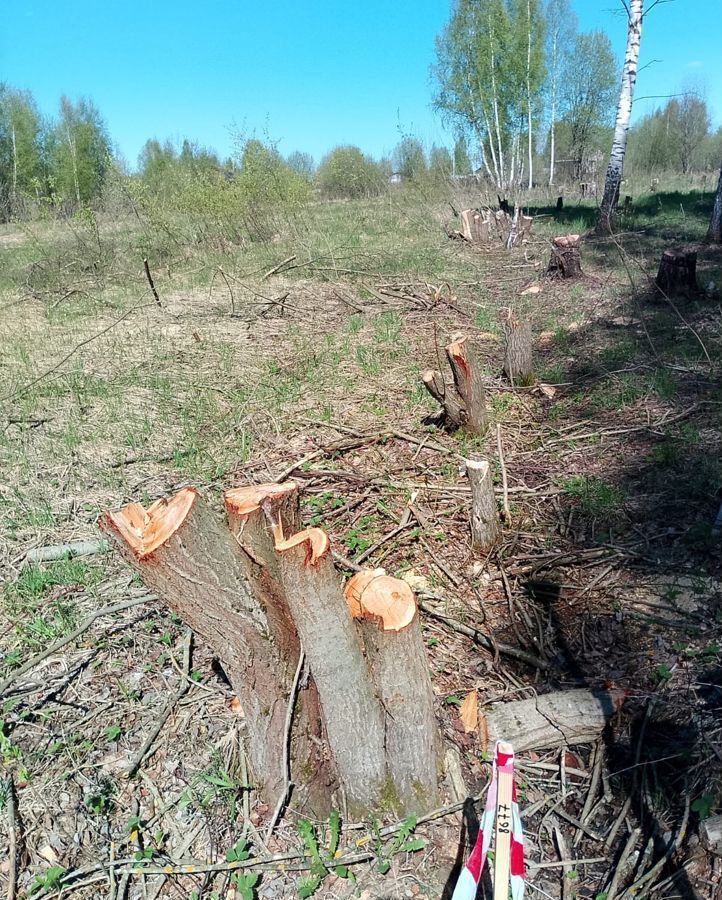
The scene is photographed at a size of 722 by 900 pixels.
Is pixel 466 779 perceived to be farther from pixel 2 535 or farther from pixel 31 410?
pixel 31 410

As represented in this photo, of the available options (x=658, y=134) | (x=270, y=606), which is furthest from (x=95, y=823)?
(x=658, y=134)

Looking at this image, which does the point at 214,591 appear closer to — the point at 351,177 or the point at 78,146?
the point at 351,177

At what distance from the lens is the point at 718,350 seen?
5188mm

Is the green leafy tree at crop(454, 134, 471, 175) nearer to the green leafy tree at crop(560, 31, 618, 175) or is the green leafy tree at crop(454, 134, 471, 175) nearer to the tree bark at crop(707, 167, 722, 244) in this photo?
the tree bark at crop(707, 167, 722, 244)

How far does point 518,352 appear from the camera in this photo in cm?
500

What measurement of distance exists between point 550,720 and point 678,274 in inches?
255

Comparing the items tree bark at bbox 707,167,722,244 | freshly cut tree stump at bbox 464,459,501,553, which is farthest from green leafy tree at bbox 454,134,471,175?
freshly cut tree stump at bbox 464,459,501,553

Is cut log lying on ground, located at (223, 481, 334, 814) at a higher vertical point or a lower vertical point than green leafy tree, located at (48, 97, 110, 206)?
lower

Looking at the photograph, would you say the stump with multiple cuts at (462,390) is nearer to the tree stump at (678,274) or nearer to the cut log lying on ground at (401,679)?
the cut log lying on ground at (401,679)

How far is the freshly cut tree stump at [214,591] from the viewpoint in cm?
146

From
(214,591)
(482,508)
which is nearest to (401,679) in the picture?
(214,591)

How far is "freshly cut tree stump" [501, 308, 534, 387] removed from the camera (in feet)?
16.0

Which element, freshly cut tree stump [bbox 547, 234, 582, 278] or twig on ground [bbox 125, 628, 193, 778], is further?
freshly cut tree stump [bbox 547, 234, 582, 278]

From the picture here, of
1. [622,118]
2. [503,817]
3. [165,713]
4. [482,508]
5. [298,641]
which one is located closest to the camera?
[503,817]
